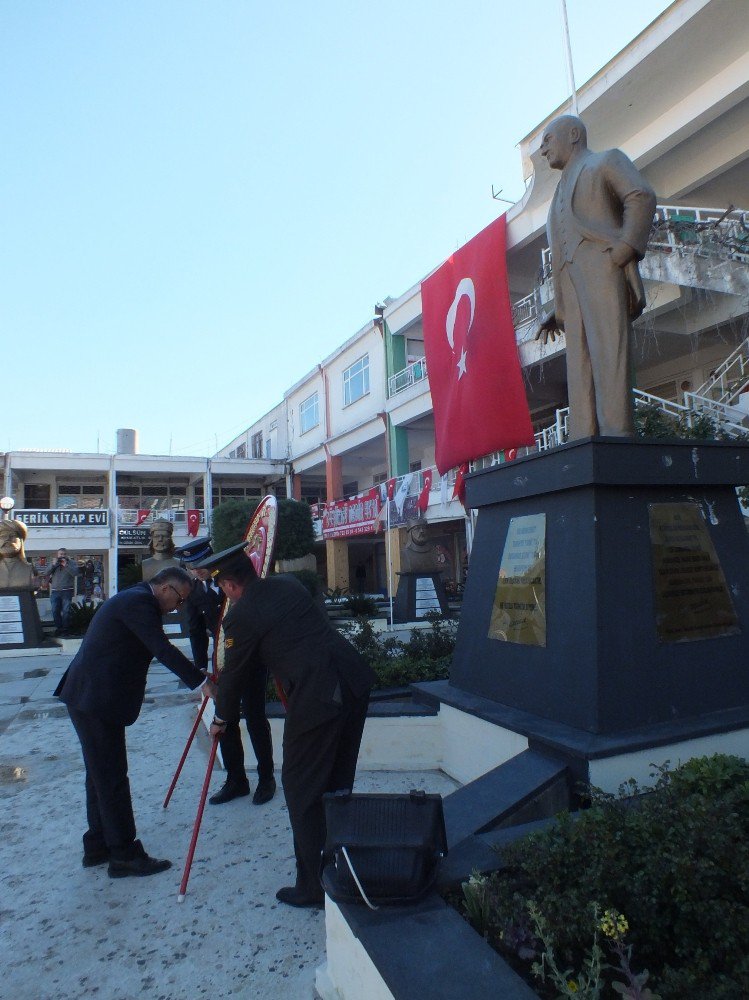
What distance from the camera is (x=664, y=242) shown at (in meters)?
11.1

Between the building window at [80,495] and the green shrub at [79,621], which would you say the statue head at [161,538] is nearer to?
the green shrub at [79,621]

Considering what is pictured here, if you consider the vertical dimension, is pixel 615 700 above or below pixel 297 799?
above

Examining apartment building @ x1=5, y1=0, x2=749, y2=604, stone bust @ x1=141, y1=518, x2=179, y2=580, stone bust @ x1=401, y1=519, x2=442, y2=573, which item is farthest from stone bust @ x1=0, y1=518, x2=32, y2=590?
apartment building @ x1=5, y1=0, x2=749, y2=604

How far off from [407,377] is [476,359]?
638 centimetres

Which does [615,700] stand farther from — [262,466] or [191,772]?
[262,466]

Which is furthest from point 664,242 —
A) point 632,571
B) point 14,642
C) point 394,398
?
point 14,642

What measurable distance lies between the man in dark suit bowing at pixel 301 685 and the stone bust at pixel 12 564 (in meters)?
11.2

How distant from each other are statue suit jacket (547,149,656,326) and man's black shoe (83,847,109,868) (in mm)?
4423

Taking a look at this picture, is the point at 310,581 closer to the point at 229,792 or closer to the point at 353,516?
the point at 229,792

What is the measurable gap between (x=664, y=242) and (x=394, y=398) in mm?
10835

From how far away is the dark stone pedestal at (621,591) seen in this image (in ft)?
11.2

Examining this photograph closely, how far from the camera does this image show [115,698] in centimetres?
346

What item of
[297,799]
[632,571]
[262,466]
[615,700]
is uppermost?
[262,466]

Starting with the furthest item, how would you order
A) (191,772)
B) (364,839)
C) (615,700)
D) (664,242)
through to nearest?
(664,242), (191,772), (615,700), (364,839)
